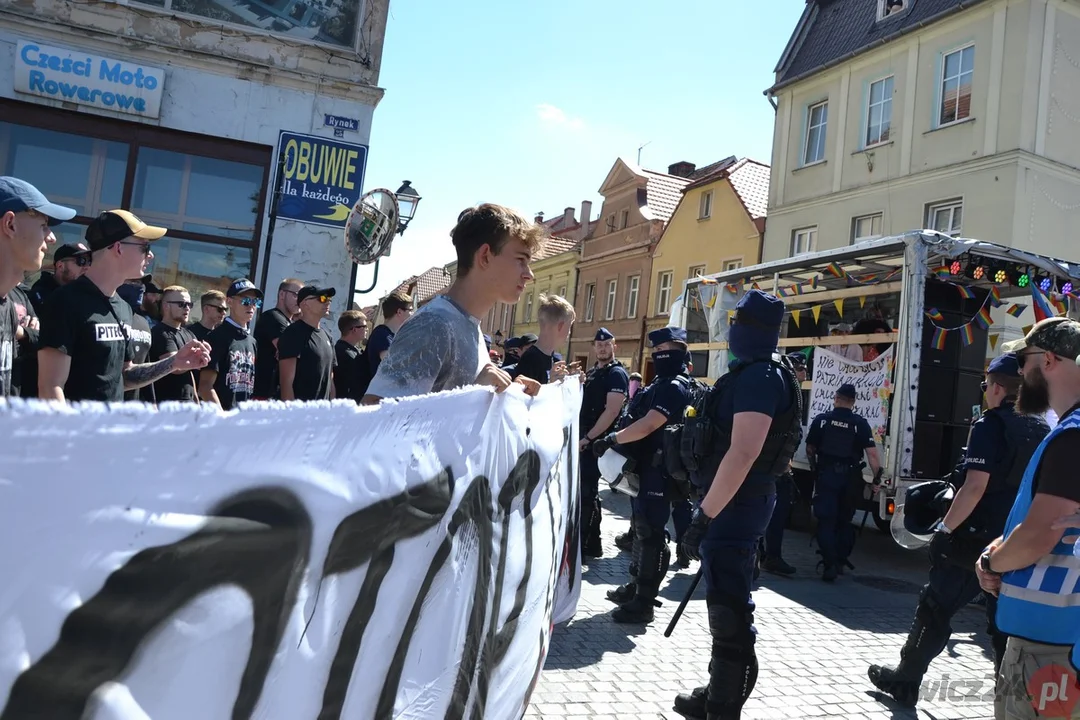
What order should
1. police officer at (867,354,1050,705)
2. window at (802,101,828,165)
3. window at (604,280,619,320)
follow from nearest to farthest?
police officer at (867,354,1050,705) < window at (802,101,828,165) < window at (604,280,619,320)

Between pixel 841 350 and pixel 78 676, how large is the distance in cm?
941

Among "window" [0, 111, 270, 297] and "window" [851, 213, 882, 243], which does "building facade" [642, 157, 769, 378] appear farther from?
"window" [0, 111, 270, 297]

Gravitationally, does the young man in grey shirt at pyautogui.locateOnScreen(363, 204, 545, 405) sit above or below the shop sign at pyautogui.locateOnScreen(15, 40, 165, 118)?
below

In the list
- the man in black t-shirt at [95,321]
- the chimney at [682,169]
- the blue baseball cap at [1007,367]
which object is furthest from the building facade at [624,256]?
the man in black t-shirt at [95,321]

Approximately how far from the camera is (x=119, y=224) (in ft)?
11.3

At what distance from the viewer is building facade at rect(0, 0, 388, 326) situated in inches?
376

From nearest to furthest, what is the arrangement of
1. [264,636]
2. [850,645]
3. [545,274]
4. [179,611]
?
1. [179,611]
2. [264,636]
3. [850,645]
4. [545,274]

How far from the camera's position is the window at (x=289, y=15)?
33.0 ft

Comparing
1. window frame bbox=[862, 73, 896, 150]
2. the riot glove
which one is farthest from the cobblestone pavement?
window frame bbox=[862, 73, 896, 150]

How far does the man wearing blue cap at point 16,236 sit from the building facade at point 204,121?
7.34 m

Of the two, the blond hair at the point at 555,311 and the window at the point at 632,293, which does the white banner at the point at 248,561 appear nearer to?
the blond hair at the point at 555,311

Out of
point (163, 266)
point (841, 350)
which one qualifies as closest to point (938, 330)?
point (841, 350)

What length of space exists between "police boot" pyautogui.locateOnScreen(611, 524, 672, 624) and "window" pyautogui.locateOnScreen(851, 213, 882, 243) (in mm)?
15454

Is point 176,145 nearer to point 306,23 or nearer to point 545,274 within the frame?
point 306,23
